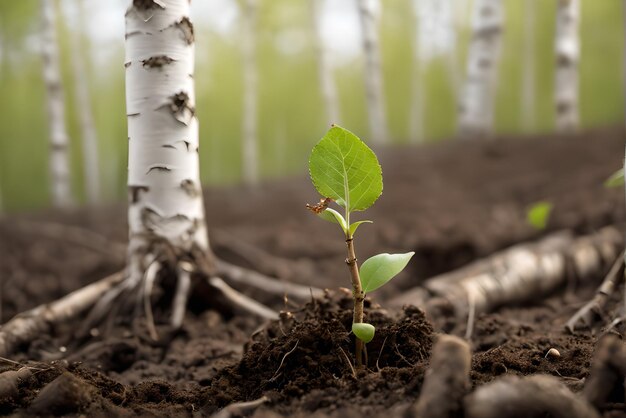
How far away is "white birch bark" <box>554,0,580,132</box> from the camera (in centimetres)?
709

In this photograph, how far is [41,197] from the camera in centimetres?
1812

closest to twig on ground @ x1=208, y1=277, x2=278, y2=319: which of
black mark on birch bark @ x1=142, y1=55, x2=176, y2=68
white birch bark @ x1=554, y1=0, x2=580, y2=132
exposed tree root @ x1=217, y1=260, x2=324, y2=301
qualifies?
exposed tree root @ x1=217, y1=260, x2=324, y2=301

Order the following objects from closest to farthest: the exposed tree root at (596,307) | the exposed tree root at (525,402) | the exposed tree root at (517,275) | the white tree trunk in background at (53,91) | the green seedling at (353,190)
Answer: the exposed tree root at (525,402), the green seedling at (353,190), the exposed tree root at (596,307), the exposed tree root at (517,275), the white tree trunk in background at (53,91)

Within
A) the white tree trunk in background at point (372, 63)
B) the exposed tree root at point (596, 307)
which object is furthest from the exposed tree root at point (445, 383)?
the white tree trunk in background at point (372, 63)

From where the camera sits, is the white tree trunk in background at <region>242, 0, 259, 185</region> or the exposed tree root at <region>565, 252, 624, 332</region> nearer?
the exposed tree root at <region>565, 252, 624, 332</region>

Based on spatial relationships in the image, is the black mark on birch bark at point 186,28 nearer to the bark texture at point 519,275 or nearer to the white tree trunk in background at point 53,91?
the bark texture at point 519,275

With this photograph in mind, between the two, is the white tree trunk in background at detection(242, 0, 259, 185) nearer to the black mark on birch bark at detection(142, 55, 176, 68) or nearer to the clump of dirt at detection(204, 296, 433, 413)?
the black mark on birch bark at detection(142, 55, 176, 68)

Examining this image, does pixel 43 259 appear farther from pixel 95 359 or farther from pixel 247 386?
pixel 247 386

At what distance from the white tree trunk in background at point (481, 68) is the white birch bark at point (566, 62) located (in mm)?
797

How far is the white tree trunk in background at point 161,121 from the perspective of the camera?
2.03 metres

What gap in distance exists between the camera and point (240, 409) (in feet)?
3.99

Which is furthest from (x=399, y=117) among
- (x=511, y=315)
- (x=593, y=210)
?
(x=511, y=315)

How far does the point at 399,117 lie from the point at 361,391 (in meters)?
21.1

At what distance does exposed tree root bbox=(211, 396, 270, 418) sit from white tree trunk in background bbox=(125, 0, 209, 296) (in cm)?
117
